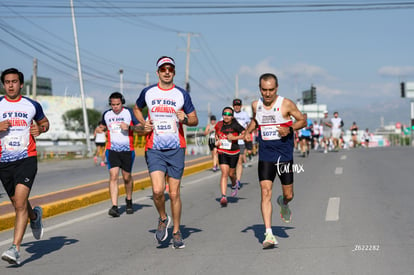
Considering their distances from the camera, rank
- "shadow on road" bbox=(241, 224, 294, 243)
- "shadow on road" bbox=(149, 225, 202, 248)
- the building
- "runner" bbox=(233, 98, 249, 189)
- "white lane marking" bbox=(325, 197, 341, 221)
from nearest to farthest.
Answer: "shadow on road" bbox=(149, 225, 202, 248) < "shadow on road" bbox=(241, 224, 294, 243) < "white lane marking" bbox=(325, 197, 341, 221) < "runner" bbox=(233, 98, 249, 189) < the building

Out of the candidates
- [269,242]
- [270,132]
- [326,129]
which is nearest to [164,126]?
[270,132]

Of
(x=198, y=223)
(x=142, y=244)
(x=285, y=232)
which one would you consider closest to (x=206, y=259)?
(x=142, y=244)

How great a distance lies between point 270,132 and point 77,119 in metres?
116

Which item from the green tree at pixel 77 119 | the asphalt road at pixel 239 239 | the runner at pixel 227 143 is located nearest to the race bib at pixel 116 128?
the asphalt road at pixel 239 239

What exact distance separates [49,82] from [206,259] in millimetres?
135112

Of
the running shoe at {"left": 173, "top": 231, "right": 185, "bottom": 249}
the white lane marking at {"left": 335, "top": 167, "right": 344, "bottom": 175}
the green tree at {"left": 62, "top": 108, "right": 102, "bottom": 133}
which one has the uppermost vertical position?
the green tree at {"left": 62, "top": 108, "right": 102, "bottom": 133}

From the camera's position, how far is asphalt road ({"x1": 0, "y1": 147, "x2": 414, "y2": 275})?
6.05 metres

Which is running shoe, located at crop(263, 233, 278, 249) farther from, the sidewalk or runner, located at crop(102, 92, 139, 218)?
the sidewalk

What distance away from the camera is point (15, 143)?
655 cm

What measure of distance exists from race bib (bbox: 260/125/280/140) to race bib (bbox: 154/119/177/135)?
3.39 feet

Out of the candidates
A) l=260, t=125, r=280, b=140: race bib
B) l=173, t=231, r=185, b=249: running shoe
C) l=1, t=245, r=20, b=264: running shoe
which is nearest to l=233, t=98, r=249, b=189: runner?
l=260, t=125, r=280, b=140: race bib

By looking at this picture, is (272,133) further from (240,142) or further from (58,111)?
(58,111)

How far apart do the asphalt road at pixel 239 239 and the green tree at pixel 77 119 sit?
11014 cm

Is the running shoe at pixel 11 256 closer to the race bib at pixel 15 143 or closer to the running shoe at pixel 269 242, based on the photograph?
the race bib at pixel 15 143
